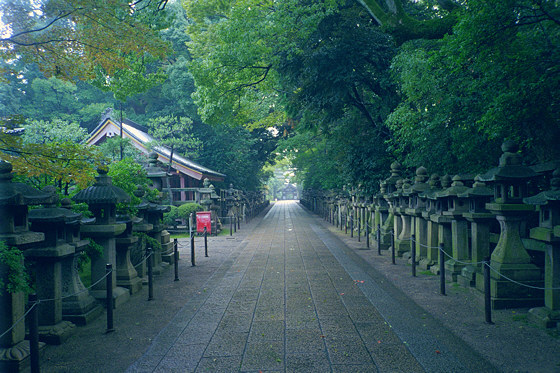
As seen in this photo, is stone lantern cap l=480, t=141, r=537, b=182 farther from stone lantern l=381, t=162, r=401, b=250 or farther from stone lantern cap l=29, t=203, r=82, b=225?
stone lantern cap l=29, t=203, r=82, b=225

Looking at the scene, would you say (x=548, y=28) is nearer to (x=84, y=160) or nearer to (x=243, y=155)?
(x=84, y=160)

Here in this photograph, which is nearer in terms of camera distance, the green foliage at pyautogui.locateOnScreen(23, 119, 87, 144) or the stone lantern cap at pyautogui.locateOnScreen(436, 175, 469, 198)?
the stone lantern cap at pyautogui.locateOnScreen(436, 175, 469, 198)

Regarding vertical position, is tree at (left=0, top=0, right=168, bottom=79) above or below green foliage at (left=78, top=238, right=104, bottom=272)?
above

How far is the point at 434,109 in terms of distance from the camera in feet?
34.4

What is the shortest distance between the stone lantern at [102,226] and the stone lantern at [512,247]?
275 inches

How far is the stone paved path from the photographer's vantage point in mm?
4508

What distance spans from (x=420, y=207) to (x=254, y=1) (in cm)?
1202

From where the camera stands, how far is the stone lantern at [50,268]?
5.48 m

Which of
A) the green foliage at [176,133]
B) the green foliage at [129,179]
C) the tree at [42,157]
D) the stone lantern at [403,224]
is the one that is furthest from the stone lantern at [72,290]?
the green foliage at [176,133]

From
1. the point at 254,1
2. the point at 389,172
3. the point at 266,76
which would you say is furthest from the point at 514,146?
the point at 254,1

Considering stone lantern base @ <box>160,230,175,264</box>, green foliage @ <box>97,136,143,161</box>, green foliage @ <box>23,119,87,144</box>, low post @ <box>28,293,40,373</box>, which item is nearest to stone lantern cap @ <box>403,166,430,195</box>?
stone lantern base @ <box>160,230,175,264</box>

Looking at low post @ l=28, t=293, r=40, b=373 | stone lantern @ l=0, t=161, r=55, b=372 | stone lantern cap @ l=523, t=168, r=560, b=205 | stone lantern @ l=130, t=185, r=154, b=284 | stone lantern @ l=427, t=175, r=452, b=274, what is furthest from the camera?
stone lantern @ l=130, t=185, r=154, b=284

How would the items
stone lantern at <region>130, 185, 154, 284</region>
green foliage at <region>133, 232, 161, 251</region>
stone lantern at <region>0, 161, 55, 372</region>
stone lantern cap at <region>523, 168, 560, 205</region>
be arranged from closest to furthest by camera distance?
stone lantern at <region>0, 161, 55, 372</region> → stone lantern cap at <region>523, 168, 560, 205</region> → stone lantern at <region>130, 185, 154, 284</region> → green foliage at <region>133, 232, 161, 251</region>

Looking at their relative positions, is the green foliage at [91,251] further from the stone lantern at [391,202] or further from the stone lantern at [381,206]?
the stone lantern at [381,206]
